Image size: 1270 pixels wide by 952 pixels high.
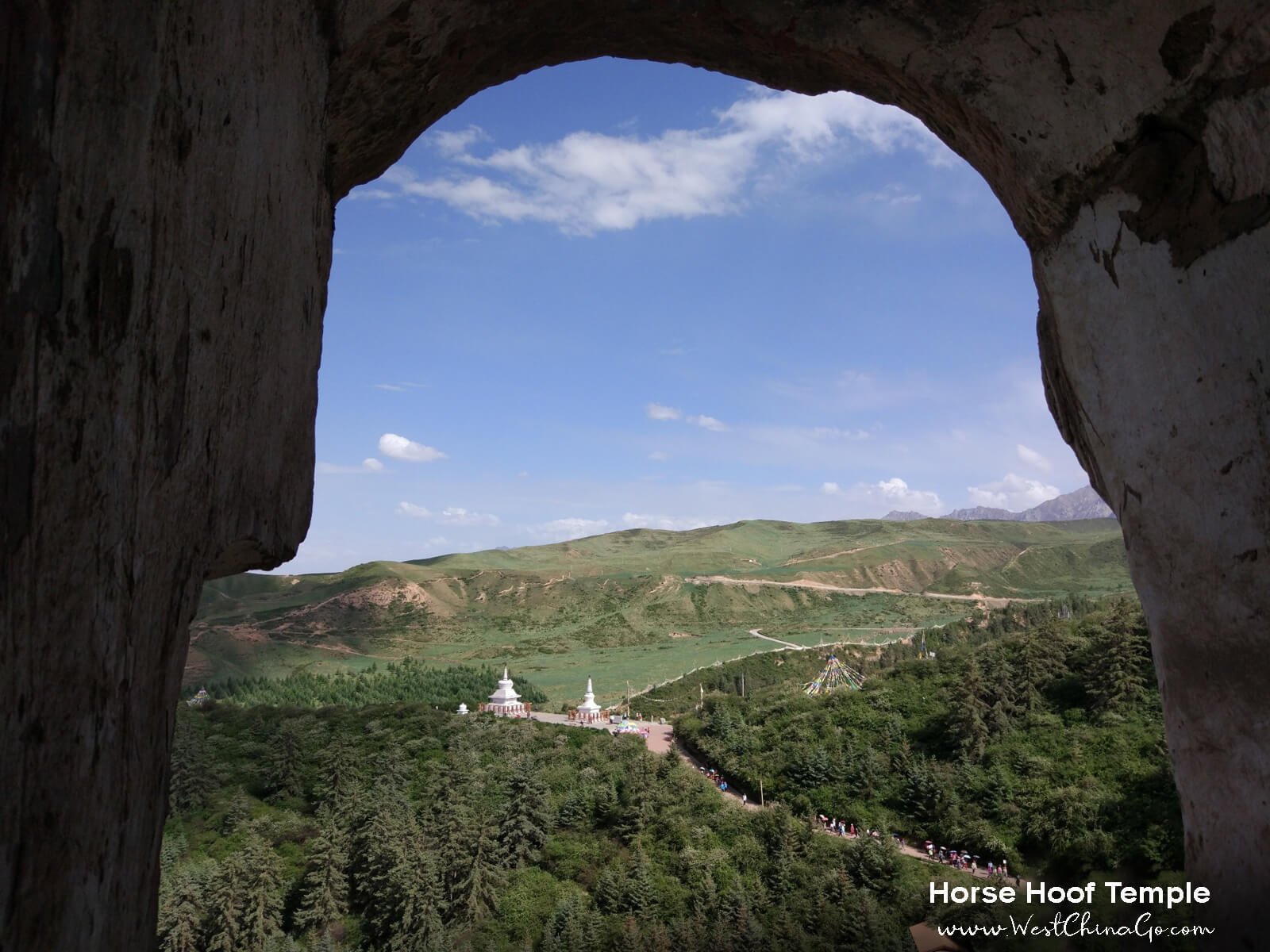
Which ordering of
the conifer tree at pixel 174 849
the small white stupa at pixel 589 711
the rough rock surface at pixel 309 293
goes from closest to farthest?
the rough rock surface at pixel 309 293
the conifer tree at pixel 174 849
the small white stupa at pixel 589 711

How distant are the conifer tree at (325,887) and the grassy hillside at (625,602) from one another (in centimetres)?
2609

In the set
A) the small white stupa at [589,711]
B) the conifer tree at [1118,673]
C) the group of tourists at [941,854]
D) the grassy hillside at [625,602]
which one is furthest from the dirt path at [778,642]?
the group of tourists at [941,854]

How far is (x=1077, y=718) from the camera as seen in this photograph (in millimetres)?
21891

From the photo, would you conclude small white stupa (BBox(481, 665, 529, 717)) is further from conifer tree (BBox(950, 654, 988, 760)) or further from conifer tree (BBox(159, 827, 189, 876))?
conifer tree (BBox(950, 654, 988, 760))

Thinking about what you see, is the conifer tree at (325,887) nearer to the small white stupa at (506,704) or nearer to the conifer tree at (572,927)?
the conifer tree at (572,927)

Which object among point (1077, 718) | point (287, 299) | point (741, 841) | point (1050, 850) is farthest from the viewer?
point (1077, 718)

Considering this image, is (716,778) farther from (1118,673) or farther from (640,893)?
(1118,673)

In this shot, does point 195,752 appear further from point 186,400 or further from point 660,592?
point 660,592

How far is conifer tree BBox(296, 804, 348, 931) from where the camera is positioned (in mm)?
17672

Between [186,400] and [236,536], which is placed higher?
[186,400]

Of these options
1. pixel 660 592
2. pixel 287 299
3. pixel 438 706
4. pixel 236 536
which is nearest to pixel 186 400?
pixel 236 536

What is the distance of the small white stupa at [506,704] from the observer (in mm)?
36625

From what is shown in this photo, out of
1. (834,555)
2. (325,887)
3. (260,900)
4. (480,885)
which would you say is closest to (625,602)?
(834,555)

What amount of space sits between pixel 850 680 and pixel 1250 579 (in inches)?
1370
